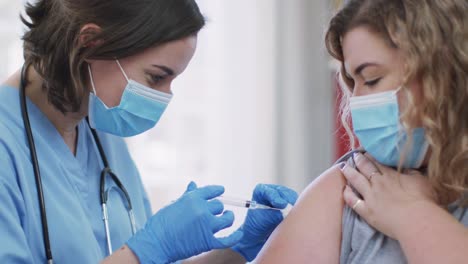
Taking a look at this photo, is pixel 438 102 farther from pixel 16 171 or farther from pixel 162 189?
pixel 162 189

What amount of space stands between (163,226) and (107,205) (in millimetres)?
247

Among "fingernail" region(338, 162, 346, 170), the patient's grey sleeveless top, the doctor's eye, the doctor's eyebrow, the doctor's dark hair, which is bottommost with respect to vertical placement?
the patient's grey sleeveless top

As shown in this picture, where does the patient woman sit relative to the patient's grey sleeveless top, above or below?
above

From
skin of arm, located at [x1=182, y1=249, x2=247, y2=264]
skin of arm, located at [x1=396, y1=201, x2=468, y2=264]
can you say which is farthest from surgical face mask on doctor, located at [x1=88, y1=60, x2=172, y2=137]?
skin of arm, located at [x1=396, y1=201, x2=468, y2=264]

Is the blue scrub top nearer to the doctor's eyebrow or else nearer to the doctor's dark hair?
the doctor's dark hair

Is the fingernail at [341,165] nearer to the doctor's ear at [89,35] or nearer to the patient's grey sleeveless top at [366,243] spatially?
the patient's grey sleeveless top at [366,243]

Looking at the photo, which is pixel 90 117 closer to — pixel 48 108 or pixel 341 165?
pixel 48 108

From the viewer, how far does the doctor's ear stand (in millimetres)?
1417

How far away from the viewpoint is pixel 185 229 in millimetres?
1432

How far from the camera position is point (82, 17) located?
1.42 meters

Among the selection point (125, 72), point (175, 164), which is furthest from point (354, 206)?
point (175, 164)

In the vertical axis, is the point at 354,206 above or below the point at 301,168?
above

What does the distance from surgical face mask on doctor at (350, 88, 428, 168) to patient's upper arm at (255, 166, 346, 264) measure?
12 cm

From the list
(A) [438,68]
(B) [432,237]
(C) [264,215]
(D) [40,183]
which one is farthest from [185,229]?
(A) [438,68]
